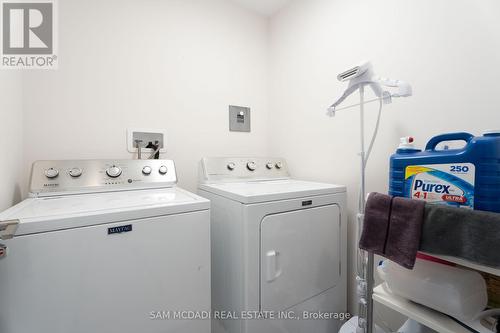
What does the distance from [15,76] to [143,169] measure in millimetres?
772

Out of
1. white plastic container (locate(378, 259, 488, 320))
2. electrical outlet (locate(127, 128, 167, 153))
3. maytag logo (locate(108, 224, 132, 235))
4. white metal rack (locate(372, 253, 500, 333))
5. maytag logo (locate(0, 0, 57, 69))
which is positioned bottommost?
white metal rack (locate(372, 253, 500, 333))

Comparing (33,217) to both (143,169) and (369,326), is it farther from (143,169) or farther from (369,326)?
(369,326)

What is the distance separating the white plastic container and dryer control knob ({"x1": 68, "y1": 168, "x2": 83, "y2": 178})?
1.53 metres

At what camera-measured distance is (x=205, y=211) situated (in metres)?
0.97

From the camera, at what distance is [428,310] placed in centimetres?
79

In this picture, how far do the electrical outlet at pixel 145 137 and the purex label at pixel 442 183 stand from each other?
1.46m

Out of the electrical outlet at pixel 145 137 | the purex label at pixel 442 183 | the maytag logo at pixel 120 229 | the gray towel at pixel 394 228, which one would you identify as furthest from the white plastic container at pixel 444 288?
the electrical outlet at pixel 145 137

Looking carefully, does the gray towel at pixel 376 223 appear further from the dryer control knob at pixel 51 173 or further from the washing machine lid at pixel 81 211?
the dryer control knob at pixel 51 173

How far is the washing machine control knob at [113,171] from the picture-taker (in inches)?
48.1

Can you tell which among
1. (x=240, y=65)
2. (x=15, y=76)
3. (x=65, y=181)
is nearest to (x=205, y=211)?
(x=65, y=181)

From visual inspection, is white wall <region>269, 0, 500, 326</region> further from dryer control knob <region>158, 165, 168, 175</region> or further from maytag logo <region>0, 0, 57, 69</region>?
maytag logo <region>0, 0, 57, 69</region>

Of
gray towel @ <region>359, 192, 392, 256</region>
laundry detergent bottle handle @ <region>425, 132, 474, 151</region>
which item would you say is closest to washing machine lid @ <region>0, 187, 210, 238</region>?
gray towel @ <region>359, 192, 392, 256</region>

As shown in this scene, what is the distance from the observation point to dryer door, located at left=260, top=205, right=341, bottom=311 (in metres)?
1.09

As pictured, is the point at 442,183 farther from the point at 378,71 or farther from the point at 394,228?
the point at 378,71
